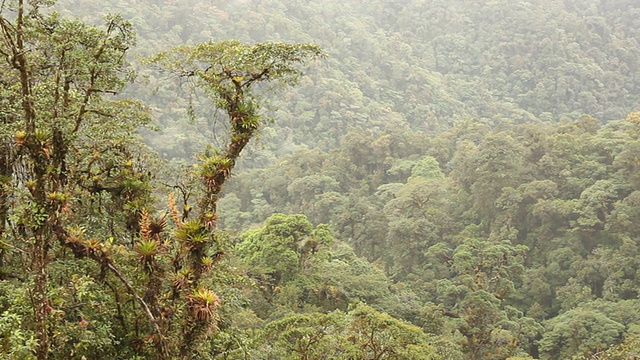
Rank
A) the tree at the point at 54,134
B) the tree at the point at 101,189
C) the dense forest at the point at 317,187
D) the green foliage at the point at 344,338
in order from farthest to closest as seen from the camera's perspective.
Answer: the green foliage at the point at 344,338, the dense forest at the point at 317,187, the tree at the point at 101,189, the tree at the point at 54,134

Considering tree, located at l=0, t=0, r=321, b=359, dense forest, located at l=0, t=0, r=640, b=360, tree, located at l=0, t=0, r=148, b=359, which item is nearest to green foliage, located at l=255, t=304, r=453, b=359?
dense forest, located at l=0, t=0, r=640, b=360

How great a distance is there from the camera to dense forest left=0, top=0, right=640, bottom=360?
625 cm

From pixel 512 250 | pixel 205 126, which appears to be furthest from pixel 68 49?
pixel 205 126

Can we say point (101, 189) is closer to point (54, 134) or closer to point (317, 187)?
point (54, 134)

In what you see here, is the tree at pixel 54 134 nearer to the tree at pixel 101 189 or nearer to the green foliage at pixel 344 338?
the tree at pixel 101 189

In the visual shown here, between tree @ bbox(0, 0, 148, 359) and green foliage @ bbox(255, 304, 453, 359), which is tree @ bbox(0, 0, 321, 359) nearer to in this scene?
tree @ bbox(0, 0, 148, 359)

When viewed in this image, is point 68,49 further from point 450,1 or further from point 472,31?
point 450,1

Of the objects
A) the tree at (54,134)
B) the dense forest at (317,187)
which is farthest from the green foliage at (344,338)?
the tree at (54,134)

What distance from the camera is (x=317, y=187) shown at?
96.0 feet

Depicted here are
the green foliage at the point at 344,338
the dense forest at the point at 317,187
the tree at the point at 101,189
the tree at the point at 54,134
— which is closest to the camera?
the tree at the point at 54,134

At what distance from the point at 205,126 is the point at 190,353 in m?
33.8

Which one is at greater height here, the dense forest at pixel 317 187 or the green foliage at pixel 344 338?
the dense forest at pixel 317 187

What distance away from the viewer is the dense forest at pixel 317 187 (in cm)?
625

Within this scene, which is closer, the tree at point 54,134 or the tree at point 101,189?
the tree at point 54,134
